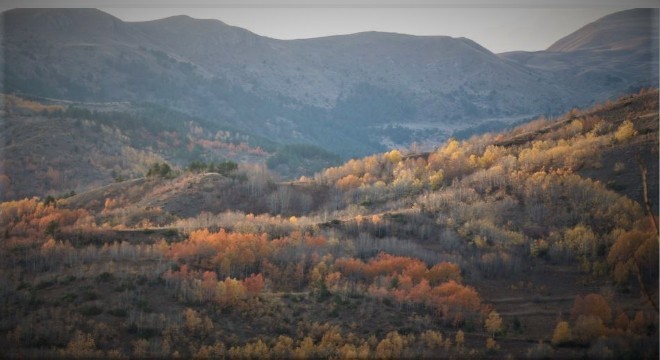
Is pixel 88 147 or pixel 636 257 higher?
pixel 88 147

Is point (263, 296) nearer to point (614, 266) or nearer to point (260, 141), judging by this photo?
point (614, 266)

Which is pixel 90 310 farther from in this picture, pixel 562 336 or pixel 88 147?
pixel 88 147

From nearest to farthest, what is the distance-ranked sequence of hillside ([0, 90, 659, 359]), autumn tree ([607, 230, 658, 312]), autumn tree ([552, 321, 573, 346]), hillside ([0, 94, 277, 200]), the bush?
hillside ([0, 90, 659, 359])
the bush
autumn tree ([552, 321, 573, 346])
autumn tree ([607, 230, 658, 312])
hillside ([0, 94, 277, 200])

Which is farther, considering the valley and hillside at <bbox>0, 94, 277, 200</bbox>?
hillside at <bbox>0, 94, 277, 200</bbox>

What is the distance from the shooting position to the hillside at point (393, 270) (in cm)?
2373

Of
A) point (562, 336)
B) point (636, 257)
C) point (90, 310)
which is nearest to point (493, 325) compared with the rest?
point (562, 336)

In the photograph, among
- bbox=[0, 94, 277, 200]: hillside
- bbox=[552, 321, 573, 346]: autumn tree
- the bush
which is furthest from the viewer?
bbox=[0, 94, 277, 200]: hillside

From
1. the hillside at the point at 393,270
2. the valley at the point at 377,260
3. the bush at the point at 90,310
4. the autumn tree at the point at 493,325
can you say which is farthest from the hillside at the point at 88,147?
the autumn tree at the point at 493,325

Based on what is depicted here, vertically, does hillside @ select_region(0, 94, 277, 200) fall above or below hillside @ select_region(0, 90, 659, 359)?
above

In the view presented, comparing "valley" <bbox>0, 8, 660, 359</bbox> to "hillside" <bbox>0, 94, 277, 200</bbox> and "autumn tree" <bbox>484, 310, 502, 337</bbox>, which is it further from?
"hillside" <bbox>0, 94, 277, 200</bbox>

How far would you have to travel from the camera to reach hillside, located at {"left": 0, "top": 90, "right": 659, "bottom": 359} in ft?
77.9

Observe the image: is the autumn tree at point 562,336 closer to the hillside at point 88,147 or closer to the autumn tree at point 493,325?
the autumn tree at point 493,325

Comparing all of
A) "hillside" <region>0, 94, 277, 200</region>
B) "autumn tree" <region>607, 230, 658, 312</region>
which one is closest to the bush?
"autumn tree" <region>607, 230, 658, 312</region>

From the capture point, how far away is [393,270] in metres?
34.7
